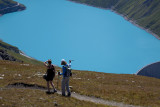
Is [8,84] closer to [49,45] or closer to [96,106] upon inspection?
[96,106]

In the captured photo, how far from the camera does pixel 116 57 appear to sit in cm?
17675

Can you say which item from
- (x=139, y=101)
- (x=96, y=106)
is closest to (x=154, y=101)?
(x=139, y=101)

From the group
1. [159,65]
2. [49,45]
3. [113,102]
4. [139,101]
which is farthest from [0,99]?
[49,45]

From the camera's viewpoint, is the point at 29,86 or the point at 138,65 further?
the point at 138,65

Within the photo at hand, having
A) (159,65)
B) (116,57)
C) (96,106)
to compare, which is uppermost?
(116,57)

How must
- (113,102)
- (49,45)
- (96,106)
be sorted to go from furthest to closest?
(49,45) → (113,102) → (96,106)

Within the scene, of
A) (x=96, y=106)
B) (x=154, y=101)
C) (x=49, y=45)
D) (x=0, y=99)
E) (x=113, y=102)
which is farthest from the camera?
(x=49, y=45)

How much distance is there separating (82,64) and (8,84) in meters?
133

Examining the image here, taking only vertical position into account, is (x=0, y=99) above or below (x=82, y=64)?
below

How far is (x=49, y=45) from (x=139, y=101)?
169 meters

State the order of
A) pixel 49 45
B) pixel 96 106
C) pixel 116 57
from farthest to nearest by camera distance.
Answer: pixel 49 45, pixel 116 57, pixel 96 106

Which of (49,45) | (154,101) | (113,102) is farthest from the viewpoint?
(49,45)

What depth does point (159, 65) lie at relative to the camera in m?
100

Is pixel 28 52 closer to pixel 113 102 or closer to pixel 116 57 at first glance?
pixel 116 57
